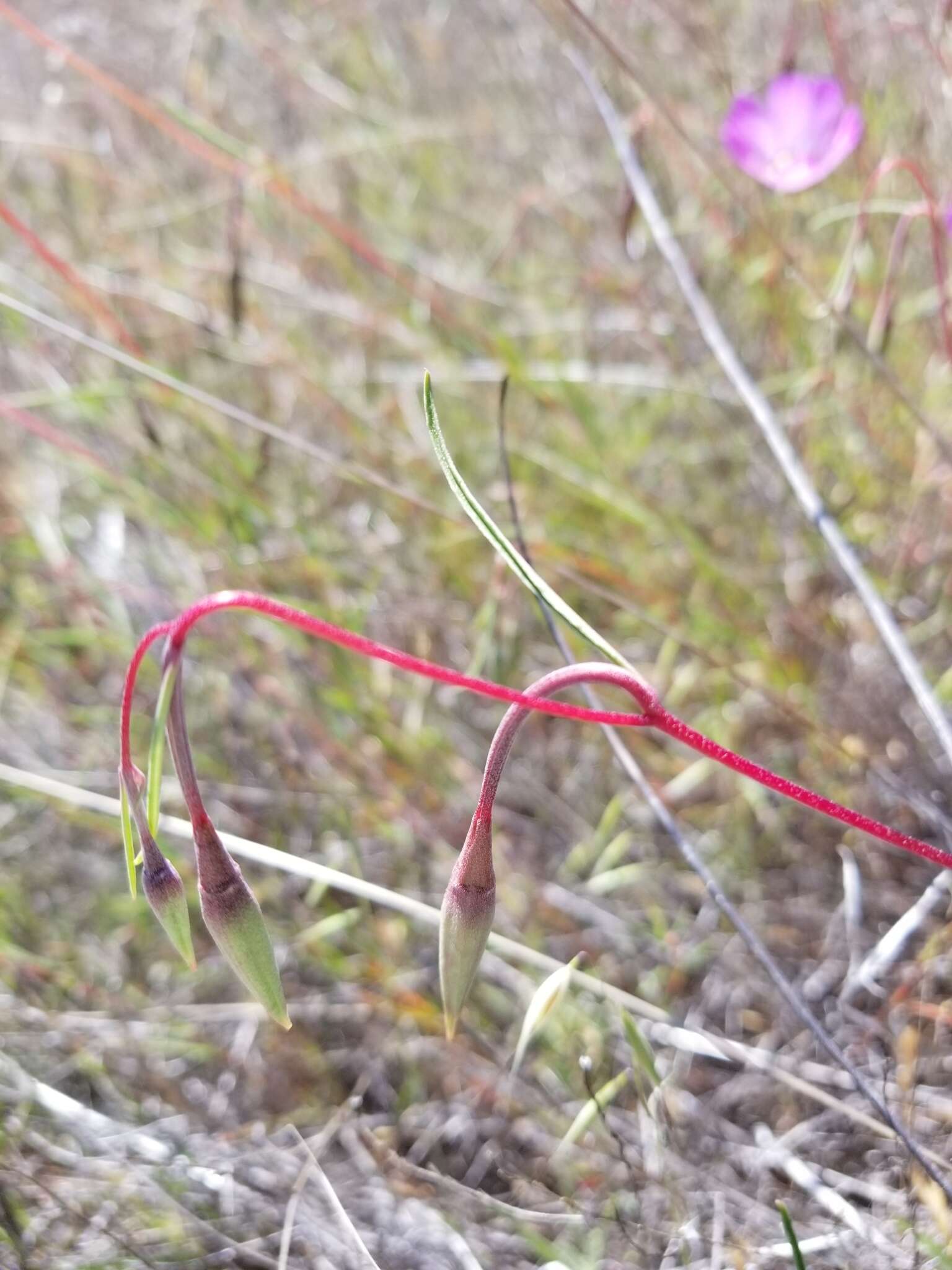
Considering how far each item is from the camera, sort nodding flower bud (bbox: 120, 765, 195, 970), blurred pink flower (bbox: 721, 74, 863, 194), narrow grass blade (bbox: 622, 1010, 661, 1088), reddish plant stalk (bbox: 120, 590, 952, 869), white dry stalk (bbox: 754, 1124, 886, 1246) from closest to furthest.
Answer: reddish plant stalk (bbox: 120, 590, 952, 869) < nodding flower bud (bbox: 120, 765, 195, 970) < narrow grass blade (bbox: 622, 1010, 661, 1088) < white dry stalk (bbox: 754, 1124, 886, 1246) < blurred pink flower (bbox: 721, 74, 863, 194)

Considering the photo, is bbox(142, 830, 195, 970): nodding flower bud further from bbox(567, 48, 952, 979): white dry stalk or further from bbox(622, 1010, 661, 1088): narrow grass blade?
bbox(567, 48, 952, 979): white dry stalk

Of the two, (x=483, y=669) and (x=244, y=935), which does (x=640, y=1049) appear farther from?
(x=483, y=669)

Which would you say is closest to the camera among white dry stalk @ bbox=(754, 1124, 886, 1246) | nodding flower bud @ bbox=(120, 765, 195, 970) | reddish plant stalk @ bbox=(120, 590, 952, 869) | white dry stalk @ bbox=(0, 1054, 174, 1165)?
reddish plant stalk @ bbox=(120, 590, 952, 869)

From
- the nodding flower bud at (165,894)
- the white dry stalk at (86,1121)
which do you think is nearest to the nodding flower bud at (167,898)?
the nodding flower bud at (165,894)

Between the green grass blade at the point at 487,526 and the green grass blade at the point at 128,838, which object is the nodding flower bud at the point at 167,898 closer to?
the green grass blade at the point at 128,838

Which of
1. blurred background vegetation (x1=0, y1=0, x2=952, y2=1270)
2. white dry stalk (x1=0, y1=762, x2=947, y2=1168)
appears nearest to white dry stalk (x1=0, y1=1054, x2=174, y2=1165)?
blurred background vegetation (x1=0, y1=0, x2=952, y2=1270)

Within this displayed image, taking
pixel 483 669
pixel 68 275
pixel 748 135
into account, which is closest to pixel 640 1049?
pixel 483 669

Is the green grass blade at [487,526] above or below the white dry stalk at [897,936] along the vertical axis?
above
